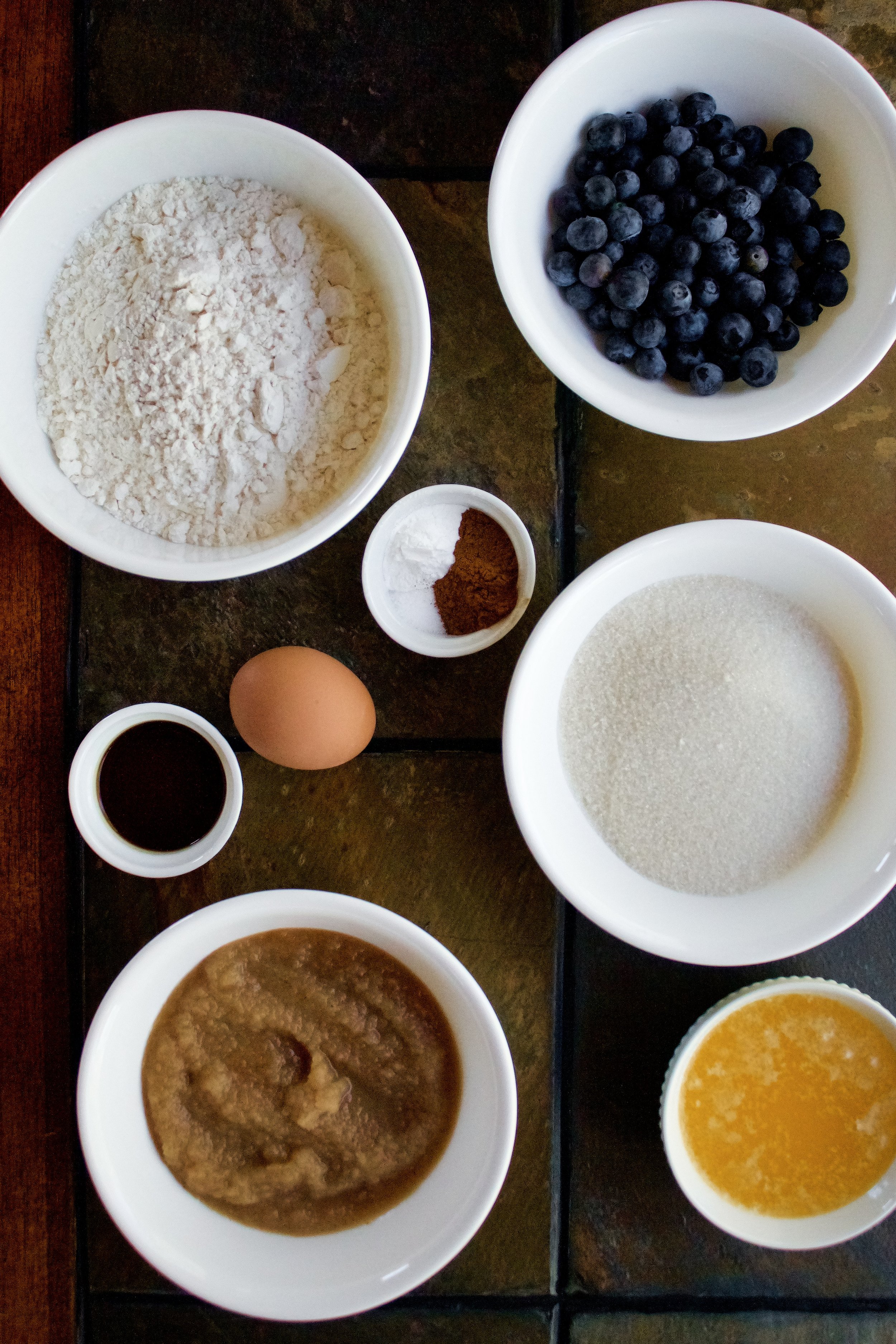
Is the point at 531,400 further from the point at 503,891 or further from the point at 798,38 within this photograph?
the point at 503,891

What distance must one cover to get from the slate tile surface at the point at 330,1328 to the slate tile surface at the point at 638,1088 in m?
0.08

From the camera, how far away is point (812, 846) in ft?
2.77

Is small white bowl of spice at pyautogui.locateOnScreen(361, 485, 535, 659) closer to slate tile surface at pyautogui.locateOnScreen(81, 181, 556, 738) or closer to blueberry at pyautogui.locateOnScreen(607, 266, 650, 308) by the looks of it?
slate tile surface at pyautogui.locateOnScreen(81, 181, 556, 738)

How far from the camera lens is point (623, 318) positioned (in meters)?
0.79

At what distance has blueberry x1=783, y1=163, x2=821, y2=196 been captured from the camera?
31.0 inches

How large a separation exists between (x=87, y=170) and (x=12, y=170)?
17 cm

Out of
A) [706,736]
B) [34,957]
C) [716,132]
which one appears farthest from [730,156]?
[34,957]

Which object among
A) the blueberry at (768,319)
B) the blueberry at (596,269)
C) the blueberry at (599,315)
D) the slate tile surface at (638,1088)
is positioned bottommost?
the slate tile surface at (638,1088)

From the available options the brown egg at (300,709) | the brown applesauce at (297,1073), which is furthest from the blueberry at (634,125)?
the brown applesauce at (297,1073)

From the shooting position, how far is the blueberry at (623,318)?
785mm

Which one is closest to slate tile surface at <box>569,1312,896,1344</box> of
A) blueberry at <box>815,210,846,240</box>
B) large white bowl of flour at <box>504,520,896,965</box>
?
large white bowl of flour at <box>504,520,896,965</box>

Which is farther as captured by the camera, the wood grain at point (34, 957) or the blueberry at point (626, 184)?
the wood grain at point (34, 957)

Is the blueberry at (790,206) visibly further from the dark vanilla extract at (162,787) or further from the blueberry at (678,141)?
the dark vanilla extract at (162,787)

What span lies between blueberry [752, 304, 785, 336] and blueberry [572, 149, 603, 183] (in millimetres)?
192
